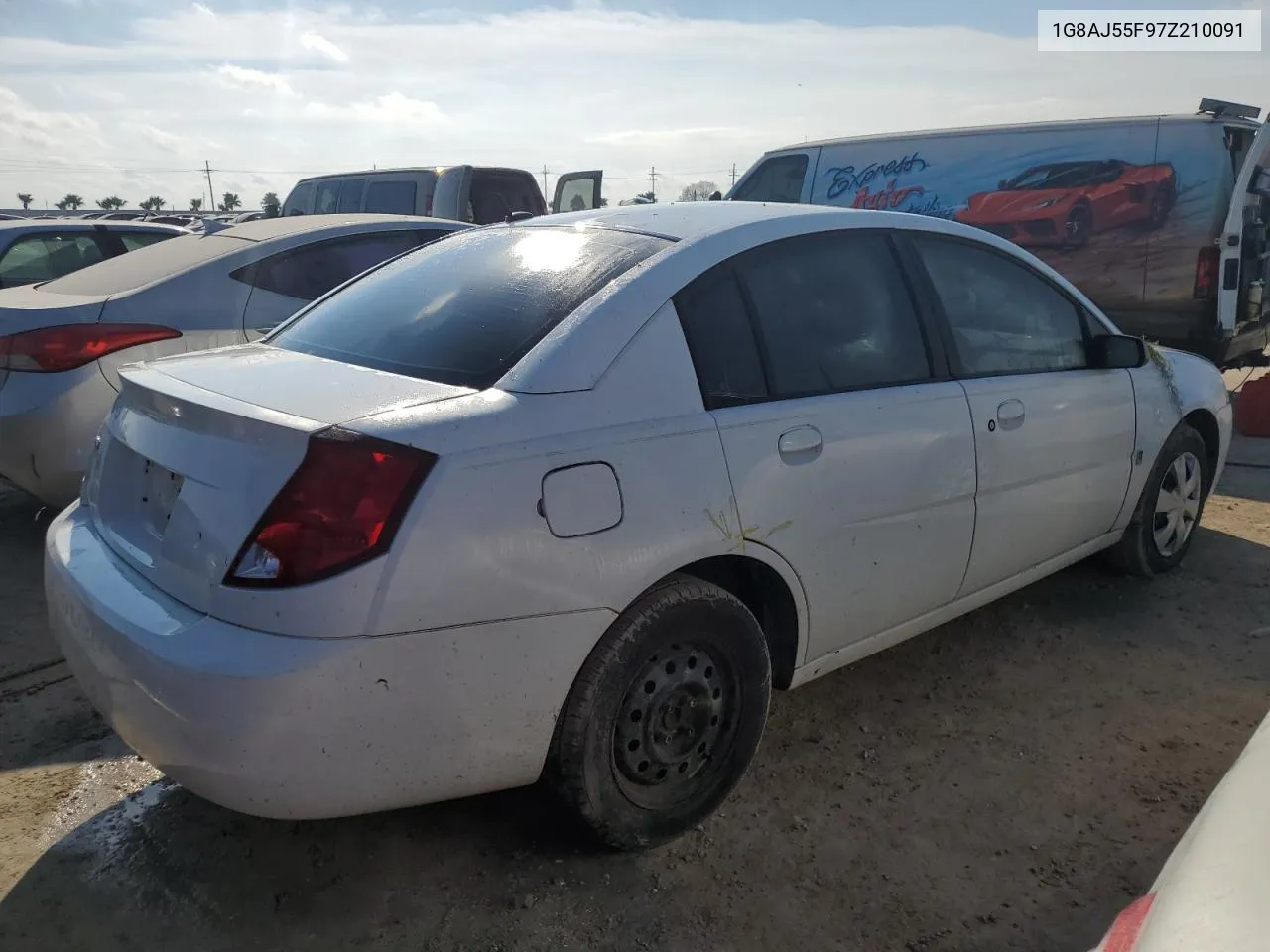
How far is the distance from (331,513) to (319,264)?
3717 mm

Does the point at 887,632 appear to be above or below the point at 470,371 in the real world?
below

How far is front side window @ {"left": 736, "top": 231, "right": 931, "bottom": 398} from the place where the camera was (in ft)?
9.49

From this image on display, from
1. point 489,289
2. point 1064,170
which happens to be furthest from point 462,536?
point 1064,170

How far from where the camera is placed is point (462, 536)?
215 centimetres

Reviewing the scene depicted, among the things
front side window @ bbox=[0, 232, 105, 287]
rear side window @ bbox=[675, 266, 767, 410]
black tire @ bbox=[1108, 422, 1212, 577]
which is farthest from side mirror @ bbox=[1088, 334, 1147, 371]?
front side window @ bbox=[0, 232, 105, 287]

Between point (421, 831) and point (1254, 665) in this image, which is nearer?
point (421, 831)

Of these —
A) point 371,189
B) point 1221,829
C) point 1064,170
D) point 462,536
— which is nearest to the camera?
point 1221,829

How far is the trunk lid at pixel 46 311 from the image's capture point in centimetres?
446

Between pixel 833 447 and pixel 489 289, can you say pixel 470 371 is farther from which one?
pixel 833 447

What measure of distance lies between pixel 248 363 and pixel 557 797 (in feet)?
4.62

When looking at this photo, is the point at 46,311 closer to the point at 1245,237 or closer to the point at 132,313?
the point at 132,313

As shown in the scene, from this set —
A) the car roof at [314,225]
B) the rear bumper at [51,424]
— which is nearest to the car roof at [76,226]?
the car roof at [314,225]

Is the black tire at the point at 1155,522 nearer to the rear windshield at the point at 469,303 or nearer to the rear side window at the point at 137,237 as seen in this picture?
the rear windshield at the point at 469,303

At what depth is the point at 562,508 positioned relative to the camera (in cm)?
229
